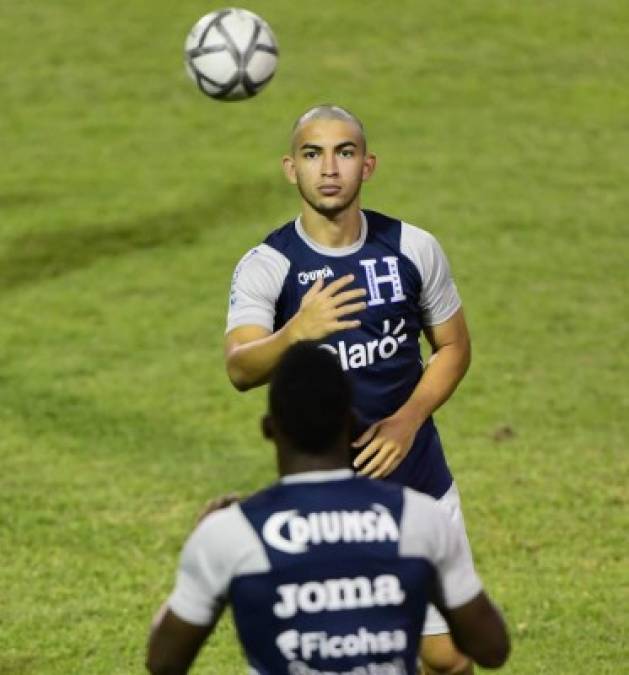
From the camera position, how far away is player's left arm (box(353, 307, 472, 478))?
6617 millimetres

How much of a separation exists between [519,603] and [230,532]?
5235mm

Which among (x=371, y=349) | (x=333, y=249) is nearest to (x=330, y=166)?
(x=333, y=249)

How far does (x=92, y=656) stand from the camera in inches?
351

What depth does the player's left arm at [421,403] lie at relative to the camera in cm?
662

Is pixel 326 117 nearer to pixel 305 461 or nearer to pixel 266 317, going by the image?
pixel 266 317

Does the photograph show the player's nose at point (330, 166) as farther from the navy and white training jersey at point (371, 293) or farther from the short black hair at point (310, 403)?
the short black hair at point (310, 403)

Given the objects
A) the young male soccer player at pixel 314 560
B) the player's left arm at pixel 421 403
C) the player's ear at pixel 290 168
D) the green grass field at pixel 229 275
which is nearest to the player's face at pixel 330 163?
the player's ear at pixel 290 168

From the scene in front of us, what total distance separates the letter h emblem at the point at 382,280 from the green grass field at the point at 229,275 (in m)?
2.52

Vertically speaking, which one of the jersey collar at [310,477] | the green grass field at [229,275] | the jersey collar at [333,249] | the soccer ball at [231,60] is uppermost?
the jersey collar at [310,477]

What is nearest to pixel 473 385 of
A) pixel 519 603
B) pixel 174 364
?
pixel 174 364

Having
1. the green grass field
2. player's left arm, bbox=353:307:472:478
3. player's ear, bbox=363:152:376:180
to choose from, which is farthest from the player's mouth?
the green grass field

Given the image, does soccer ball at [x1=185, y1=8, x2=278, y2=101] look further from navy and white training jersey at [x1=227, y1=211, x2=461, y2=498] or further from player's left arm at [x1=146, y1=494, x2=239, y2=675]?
player's left arm at [x1=146, y1=494, x2=239, y2=675]

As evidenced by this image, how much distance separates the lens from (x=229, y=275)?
16609 millimetres

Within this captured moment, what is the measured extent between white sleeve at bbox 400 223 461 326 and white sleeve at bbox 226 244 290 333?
486 millimetres
